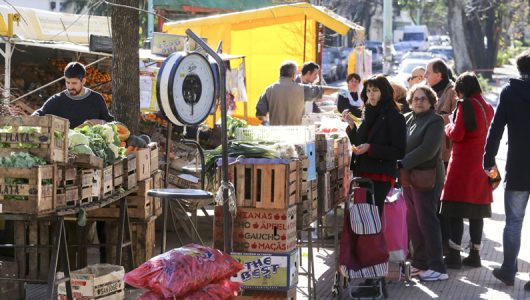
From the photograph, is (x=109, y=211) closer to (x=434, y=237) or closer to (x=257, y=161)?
(x=257, y=161)

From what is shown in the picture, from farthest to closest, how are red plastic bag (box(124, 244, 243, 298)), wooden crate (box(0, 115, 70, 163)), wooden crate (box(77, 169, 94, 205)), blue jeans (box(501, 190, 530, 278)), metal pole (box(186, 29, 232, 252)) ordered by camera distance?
blue jeans (box(501, 190, 530, 278)) < wooden crate (box(77, 169, 94, 205)) < wooden crate (box(0, 115, 70, 163)) < metal pole (box(186, 29, 232, 252)) < red plastic bag (box(124, 244, 243, 298))

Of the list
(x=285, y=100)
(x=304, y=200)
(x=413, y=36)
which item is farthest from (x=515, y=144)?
(x=413, y=36)

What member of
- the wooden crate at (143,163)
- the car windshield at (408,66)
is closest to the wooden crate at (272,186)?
the wooden crate at (143,163)

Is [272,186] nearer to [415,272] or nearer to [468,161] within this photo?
[415,272]

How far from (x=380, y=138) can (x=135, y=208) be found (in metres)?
2.21

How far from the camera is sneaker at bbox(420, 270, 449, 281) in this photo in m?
8.86

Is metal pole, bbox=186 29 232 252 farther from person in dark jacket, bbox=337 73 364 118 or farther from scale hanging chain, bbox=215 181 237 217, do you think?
person in dark jacket, bbox=337 73 364 118

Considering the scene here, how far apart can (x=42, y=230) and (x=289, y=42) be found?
37.0 ft

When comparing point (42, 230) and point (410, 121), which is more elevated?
point (410, 121)

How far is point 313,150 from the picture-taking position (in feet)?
24.5

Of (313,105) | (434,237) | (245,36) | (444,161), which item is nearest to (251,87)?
(245,36)

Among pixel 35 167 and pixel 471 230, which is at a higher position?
pixel 35 167

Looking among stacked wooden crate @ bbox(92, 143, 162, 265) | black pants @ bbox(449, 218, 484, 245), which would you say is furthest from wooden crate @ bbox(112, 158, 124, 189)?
black pants @ bbox(449, 218, 484, 245)

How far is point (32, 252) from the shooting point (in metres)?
7.99
